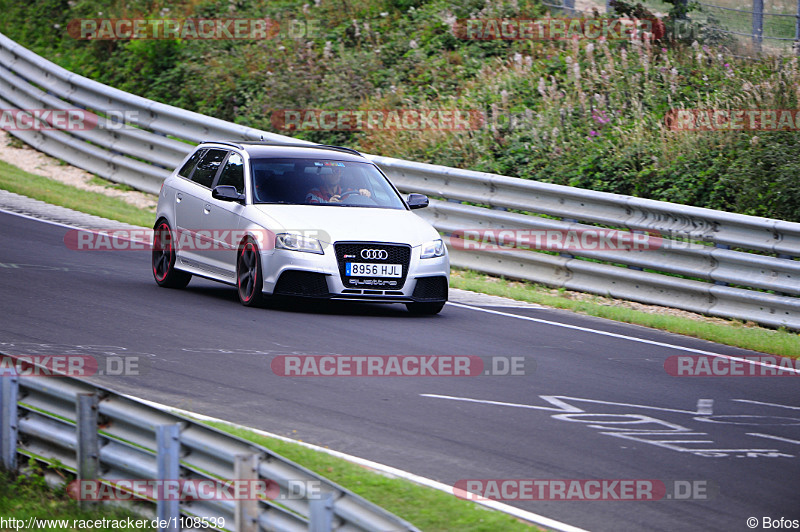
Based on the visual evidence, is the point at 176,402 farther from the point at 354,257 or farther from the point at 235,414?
the point at 354,257

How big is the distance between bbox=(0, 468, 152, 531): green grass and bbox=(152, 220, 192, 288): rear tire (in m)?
6.87

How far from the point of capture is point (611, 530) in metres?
6.07

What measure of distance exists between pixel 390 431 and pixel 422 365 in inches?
85.5

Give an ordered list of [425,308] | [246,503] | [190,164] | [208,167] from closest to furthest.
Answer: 1. [246,503]
2. [425,308]
3. [208,167]
4. [190,164]

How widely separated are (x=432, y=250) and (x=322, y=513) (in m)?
7.83

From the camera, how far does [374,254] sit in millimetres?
12047

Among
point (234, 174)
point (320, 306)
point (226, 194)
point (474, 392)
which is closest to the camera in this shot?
point (474, 392)

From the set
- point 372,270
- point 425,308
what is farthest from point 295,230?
point 425,308

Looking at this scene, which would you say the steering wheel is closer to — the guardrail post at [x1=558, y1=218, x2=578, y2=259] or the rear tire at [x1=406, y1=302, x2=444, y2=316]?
the rear tire at [x1=406, y1=302, x2=444, y2=316]

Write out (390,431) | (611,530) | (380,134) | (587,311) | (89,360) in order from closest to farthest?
1. (611,530)
2. (390,431)
3. (89,360)
4. (587,311)
5. (380,134)

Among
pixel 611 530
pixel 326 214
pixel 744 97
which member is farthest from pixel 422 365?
pixel 744 97

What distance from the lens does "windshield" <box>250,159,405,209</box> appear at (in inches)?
507

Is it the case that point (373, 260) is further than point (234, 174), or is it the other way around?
point (234, 174)

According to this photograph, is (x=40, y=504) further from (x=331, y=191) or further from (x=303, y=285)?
(x=331, y=191)
